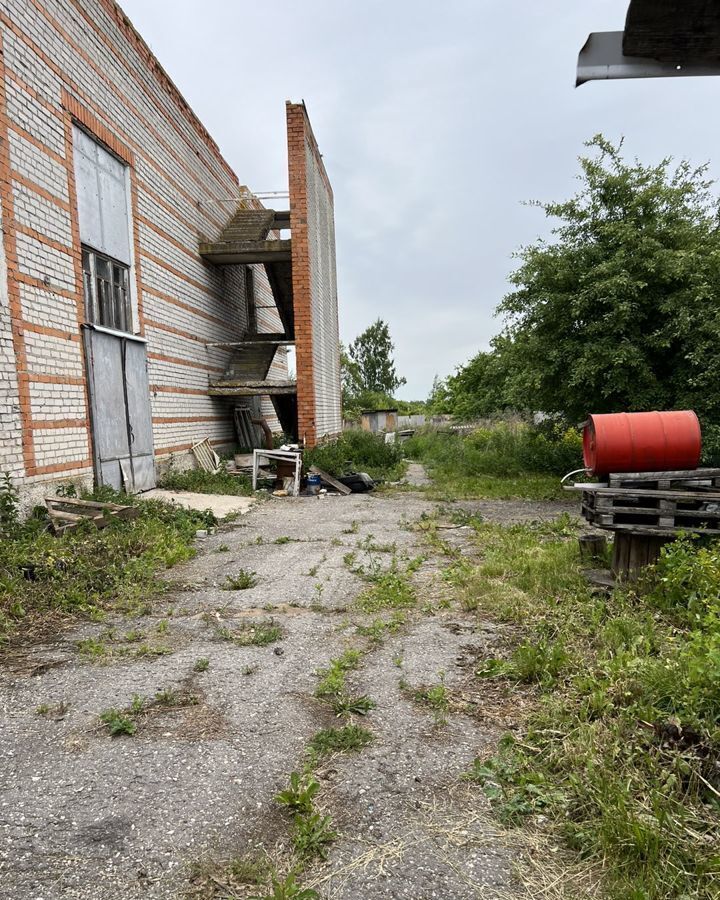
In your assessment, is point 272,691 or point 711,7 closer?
point 711,7

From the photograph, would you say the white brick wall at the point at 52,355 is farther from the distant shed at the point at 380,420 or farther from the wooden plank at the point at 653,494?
the distant shed at the point at 380,420

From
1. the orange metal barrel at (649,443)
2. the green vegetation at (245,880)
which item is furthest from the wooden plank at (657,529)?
the green vegetation at (245,880)

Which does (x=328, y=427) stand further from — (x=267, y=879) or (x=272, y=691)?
(x=267, y=879)

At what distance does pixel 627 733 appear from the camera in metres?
2.51

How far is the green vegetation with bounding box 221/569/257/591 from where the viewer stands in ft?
16.8

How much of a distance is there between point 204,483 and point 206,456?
1380mm

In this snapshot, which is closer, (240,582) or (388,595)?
(388,595)

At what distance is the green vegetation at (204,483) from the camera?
993cm

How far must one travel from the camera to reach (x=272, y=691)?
3.17m

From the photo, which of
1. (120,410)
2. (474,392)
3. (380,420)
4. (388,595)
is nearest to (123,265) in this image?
(120,410)

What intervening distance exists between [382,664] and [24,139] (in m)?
7.13

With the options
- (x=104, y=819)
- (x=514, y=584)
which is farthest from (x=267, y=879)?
(x=514, y=584)

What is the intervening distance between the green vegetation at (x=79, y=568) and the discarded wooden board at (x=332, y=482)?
4587 millimetres

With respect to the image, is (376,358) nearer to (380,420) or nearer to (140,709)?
(380,420)
